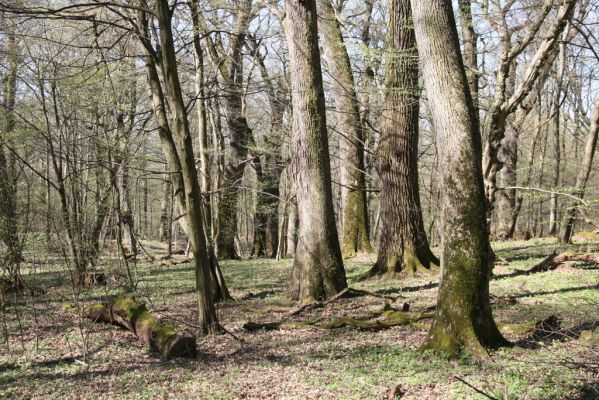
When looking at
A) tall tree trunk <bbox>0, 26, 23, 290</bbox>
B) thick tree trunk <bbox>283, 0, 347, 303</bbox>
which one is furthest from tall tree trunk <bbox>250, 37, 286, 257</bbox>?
thick tree trunk <bbox>283, 0, 347, 303</bbox>

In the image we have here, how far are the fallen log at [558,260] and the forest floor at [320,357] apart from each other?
0.21m

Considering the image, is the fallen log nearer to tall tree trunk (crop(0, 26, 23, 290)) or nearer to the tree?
tall tree trunk (crop(0, 26, 23, 290))

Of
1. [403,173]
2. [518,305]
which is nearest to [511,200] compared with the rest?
[403,173]

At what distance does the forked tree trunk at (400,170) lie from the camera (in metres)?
10.8

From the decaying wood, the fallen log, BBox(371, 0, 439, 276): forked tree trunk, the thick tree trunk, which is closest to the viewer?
the decaying wood

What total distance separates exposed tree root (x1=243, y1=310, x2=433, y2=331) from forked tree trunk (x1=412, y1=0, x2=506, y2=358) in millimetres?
1513

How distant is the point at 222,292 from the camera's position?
9.65 meters

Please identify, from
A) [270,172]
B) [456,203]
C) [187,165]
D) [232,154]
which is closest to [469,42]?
[456,203]

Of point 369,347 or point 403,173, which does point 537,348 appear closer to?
point 369,347

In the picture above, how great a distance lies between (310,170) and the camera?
29.5ft

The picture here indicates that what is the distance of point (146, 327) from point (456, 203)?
14.4 ft

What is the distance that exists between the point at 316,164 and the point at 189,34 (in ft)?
14.0

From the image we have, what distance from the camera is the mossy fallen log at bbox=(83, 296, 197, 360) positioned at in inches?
249

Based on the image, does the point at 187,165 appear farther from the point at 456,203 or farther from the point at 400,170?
the point at 400,170
